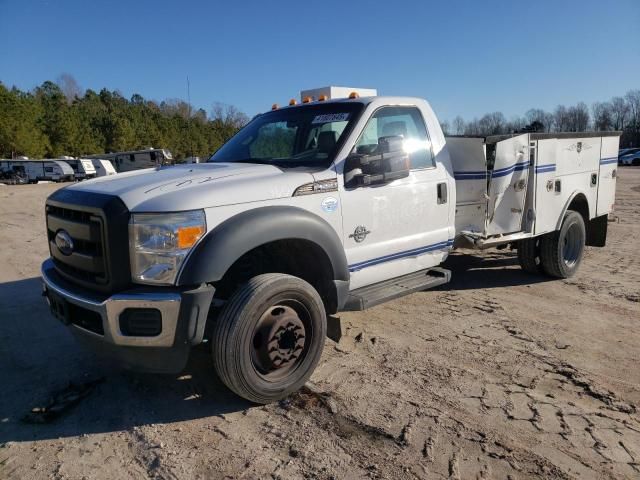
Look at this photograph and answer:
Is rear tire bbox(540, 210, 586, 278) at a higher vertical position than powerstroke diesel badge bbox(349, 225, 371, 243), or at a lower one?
lower

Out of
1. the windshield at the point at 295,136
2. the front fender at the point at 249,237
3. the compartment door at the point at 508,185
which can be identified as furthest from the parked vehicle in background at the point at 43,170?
the front fender at the point at 249,237

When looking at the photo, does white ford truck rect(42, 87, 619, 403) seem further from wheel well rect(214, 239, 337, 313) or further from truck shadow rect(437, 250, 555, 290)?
truck shadow rect(437, 250, 555, 290)

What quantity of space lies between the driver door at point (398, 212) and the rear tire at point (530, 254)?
2.00 meters

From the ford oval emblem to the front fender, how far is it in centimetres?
91

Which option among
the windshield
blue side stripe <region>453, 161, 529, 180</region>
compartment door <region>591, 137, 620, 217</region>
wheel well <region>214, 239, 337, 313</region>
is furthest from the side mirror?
compartment door <region>591, 137, 620, 217</region>

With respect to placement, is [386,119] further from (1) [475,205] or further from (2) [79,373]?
(2) [79,373]

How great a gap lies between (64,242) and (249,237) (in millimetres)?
1285

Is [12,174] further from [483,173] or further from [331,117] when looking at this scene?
[483,173]

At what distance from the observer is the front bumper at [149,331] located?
283 centimetres

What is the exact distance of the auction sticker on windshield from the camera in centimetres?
412

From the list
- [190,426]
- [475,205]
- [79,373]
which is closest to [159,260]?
[190,426]

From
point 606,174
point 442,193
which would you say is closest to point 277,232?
point 442,193

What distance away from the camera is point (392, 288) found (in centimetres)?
410

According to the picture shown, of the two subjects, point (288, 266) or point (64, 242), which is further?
point (288, 266)
